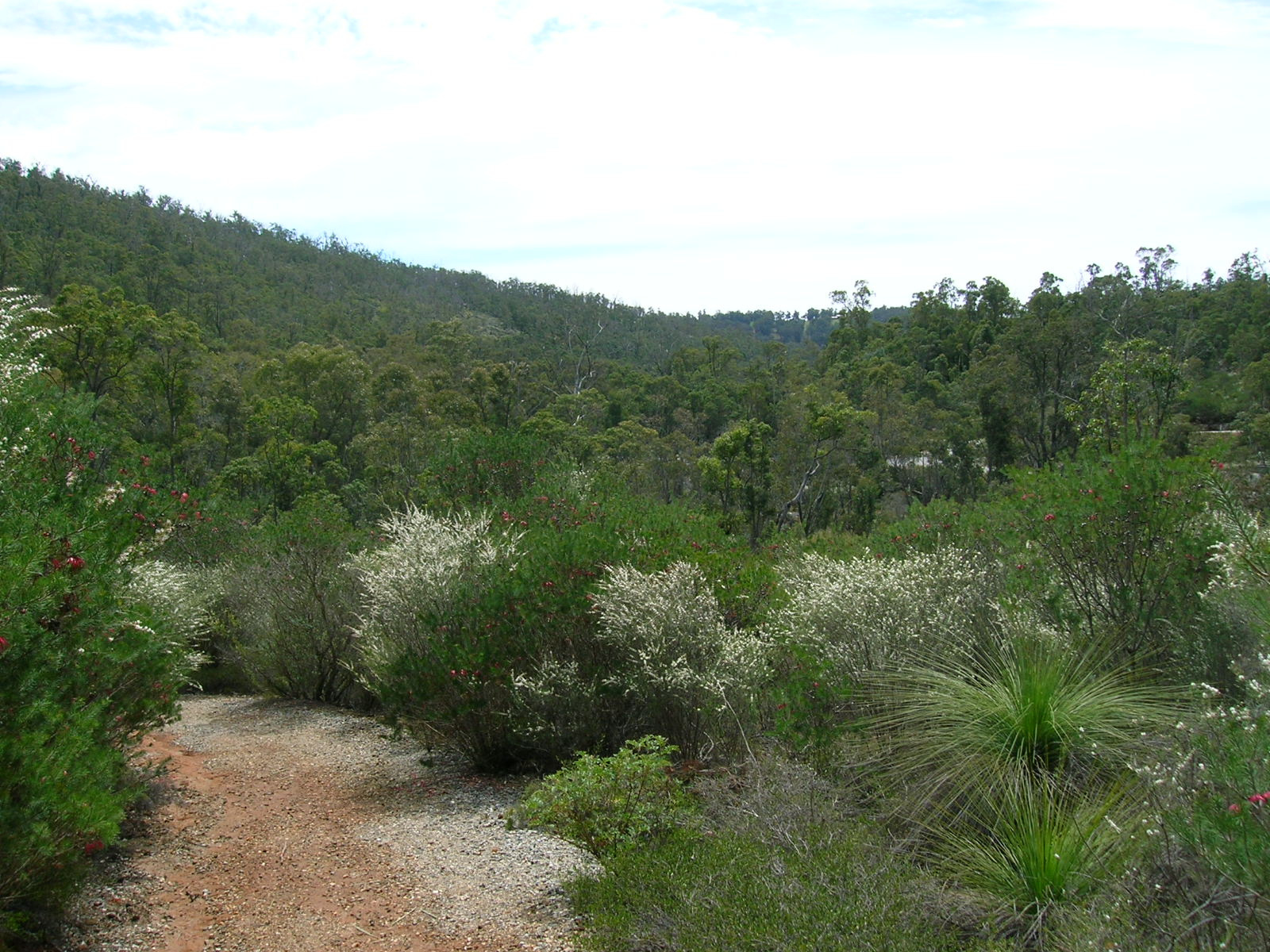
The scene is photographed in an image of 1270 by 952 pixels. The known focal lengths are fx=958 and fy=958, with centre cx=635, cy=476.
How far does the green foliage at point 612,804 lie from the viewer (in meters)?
4.96

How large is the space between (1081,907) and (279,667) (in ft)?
31.3

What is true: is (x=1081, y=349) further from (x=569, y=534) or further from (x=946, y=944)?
(x=946, y=944)

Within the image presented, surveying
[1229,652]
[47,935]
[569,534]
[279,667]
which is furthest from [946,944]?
[279,667]

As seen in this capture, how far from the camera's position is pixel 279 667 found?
11.2 metres

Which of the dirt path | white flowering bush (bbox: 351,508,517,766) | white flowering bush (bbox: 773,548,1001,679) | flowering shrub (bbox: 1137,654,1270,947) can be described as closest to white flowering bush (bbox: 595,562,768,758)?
white flowering bush (bbox: 773,548,1001,679)

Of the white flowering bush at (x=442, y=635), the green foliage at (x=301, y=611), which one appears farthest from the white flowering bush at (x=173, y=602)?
the white flowering bush at (x=442, y=635)

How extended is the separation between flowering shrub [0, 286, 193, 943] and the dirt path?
0.59 metres

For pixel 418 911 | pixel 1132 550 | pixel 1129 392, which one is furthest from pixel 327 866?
pixel 1129 392

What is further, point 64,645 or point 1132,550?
point 1132,550

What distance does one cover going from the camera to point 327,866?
17.7ft

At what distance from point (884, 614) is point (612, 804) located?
211 cm

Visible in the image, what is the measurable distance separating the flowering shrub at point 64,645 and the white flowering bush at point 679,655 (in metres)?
2.87

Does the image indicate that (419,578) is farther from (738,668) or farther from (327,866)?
(738,668)

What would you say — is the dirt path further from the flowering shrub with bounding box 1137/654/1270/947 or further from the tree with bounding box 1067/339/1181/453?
the tree with bounding box 1067/339/1181/453
